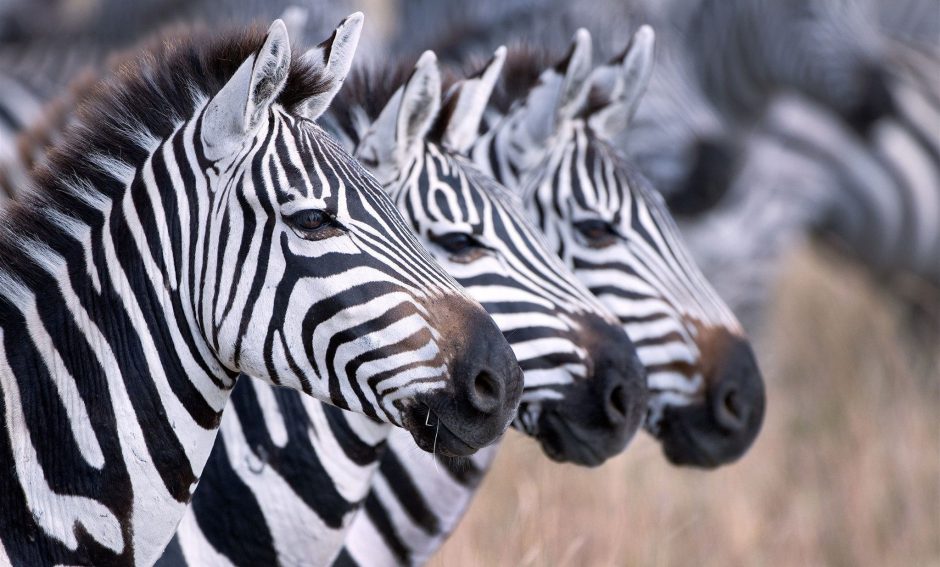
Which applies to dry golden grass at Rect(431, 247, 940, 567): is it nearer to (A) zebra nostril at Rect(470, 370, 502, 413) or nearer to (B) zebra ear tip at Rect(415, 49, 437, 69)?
(A) zebra nostril at Rect(470, 370, 502, 413)

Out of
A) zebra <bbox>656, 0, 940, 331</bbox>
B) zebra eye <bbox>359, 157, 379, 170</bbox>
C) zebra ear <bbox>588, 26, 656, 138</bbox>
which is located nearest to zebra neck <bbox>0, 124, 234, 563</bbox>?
zebra eye <bbox>359, 157, 379, 170</bbox>

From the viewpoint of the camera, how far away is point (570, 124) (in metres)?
4.61

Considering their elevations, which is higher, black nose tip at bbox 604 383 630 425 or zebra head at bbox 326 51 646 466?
zebra head at bbox 326 51 646 466

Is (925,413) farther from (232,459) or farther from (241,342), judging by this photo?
(241,342)

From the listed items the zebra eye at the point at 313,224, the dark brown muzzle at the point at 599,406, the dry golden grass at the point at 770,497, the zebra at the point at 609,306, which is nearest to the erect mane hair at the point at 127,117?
the zebra eye at the point at 313,224

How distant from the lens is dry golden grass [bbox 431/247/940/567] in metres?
5.65

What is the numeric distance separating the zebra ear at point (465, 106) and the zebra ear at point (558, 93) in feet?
1.10

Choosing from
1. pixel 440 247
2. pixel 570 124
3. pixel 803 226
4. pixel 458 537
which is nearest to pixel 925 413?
pixel 803 226

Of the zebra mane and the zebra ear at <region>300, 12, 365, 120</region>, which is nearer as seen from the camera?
the zebra ear at <region>300, 12, 365, 120</region>

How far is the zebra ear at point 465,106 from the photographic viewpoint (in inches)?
159

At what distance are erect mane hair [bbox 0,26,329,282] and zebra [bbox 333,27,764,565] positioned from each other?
137cm

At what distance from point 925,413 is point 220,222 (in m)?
7.27

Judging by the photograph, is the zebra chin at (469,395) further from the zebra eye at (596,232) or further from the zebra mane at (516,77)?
the zebra mane at (516,77)

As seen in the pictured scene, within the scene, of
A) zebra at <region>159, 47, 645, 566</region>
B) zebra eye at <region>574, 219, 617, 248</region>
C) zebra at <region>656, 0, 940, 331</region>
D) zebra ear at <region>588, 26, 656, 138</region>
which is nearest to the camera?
zebra at <region>159, 47, 645, 566</region>
